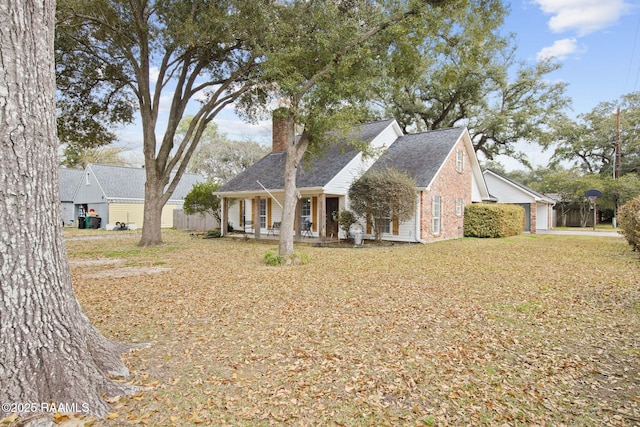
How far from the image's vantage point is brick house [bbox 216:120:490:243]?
15594mm

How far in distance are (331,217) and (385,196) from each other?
148 inches

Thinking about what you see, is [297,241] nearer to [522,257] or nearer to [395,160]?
[395,160]

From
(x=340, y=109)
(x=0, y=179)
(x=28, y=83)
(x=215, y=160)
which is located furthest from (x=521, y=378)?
(x=215, y=160)

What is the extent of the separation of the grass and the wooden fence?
1772 cm

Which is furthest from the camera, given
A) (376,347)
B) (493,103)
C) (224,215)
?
(493,103)

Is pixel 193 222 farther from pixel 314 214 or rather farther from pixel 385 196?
pixel 385 196

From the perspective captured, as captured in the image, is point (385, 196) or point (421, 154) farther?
point (421, 154)

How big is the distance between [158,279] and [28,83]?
6.12 metres

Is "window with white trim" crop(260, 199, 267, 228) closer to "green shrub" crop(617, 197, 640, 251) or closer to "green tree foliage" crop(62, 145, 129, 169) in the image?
"green shrub" crop(617, 197, 640, 251)

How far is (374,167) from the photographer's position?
1767cm

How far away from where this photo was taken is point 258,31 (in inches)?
469

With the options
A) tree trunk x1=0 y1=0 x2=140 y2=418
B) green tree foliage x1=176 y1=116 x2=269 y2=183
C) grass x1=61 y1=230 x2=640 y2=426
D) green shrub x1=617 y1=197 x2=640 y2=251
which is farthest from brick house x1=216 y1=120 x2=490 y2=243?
green tree foliage x1=176 y1=116 x2=269 y2=183

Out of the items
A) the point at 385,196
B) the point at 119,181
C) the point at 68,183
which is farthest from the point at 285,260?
the point at 68,183

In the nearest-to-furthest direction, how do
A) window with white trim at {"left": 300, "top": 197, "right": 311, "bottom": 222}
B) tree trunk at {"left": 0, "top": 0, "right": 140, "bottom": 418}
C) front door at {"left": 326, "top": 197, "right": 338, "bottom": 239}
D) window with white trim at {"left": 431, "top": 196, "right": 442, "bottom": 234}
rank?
tree trunk at {"left": 0, "top": 0, "right": 140, "bottom": 418} → window with white trim at {"left": 431, "top": 196, "right": 442, "bottom": 234} → front door at {"left": 326, "top": 197, "right": 338, "bottom": 239} → window with white trim at {"left": 300, "top": 197, "right": 311, "bottom": 222}
